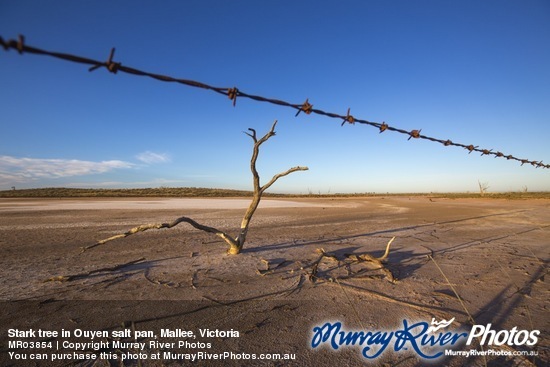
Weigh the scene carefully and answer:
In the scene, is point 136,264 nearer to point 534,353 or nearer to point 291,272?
point 291,272

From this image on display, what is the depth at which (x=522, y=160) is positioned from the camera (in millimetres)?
6055

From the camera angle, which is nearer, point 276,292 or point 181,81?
point 181,81

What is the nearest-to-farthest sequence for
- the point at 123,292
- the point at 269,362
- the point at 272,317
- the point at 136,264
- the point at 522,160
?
the point at 269,362, the point at 272,317, the point at 123,292, the point at 136,264, the point at 522,160

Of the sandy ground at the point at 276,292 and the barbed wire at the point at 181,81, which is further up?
the barbed wire at the point at 181,81

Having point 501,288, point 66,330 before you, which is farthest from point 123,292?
point 501,288

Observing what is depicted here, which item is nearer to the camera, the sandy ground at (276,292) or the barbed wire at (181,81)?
the barbed wire at (181,81)

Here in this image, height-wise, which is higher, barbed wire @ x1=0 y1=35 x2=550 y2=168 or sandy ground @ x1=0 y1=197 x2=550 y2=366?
barbed wire @ x1=0 y1=35 x2=550 y2=168

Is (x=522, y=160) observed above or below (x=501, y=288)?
above

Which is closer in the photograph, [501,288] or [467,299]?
[467,299]

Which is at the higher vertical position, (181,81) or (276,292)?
(181,81)

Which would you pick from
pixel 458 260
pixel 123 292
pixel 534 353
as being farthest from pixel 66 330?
pixel 458 260

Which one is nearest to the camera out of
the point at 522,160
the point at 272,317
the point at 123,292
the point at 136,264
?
the point at 272,317

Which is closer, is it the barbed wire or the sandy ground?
the barbed wire

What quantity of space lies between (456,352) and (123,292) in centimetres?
449
